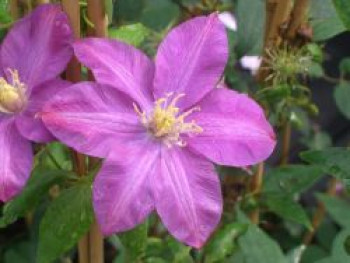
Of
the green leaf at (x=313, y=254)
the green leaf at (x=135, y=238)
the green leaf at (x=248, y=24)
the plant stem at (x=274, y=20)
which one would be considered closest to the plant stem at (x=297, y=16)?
the plant stem at (x=274, y=20)

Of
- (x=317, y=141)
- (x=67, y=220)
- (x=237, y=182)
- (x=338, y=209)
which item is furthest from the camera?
(x=317, y=141)

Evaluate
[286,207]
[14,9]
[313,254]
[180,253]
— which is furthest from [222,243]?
[313,254]

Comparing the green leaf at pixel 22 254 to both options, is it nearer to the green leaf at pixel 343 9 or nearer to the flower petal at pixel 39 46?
the flower petal at pixel 39 46

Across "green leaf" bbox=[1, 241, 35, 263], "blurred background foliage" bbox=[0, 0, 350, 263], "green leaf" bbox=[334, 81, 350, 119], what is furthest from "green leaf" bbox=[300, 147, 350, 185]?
"green leaf" bbox=[1, 241, 35, 263]

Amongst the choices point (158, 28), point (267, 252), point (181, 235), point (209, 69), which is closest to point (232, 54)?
point (158, 28)

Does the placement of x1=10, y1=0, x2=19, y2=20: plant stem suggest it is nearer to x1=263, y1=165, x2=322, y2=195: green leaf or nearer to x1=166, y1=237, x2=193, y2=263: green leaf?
x1=166, y1=237, x2=193, y2=263: green leaf

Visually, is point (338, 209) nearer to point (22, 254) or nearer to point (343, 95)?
point (343, 95)
